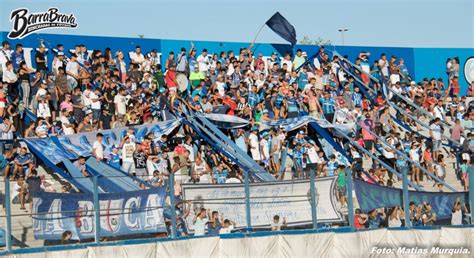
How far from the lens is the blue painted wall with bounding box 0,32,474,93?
27.5 metres

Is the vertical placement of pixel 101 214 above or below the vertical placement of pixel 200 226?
above

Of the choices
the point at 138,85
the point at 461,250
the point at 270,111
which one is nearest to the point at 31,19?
the point at 138,85

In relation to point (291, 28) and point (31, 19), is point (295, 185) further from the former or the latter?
point (291, 28)

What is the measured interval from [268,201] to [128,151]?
4314mm

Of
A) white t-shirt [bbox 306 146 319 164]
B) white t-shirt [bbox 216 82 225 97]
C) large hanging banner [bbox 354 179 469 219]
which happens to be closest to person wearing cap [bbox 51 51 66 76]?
white t-shirt [bbox 216 82 225 97]

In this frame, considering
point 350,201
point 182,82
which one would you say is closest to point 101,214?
point 350,201

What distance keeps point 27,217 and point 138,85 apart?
384 inches

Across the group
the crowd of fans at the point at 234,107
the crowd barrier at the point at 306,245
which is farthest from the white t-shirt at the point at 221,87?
the crowd barrier at the point at 306,245

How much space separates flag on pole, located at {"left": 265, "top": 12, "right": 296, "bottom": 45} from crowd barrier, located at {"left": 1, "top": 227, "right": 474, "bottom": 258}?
12389 mm

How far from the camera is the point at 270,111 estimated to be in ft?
89.1

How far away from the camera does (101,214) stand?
1792 centimetres

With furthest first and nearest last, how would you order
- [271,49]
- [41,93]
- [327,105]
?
[271,49] → [327,105] → [41,93]

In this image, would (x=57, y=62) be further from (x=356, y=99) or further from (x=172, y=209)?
(x=356, y=99)

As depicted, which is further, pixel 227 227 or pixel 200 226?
pixel 227 227
